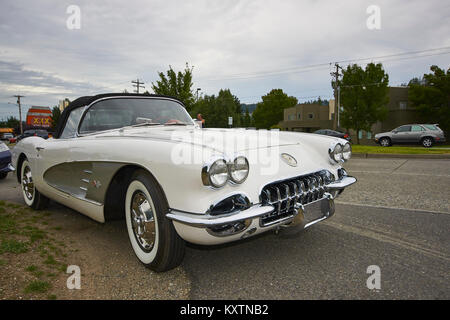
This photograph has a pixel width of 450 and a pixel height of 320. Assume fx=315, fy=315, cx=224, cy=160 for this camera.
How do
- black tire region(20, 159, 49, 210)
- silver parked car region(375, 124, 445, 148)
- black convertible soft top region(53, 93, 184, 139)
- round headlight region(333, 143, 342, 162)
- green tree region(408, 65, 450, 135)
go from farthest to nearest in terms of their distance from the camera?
green tree region(408, 65, 450, 135) → silver parked car region(375, 124, 445, 148) → black tire region(20, 159, 49, 210) → black convertible soft top region(53, 93, 184, 139) → round headlight region(333, 143, 342, 162)

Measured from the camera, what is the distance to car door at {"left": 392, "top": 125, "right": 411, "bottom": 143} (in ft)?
64.0

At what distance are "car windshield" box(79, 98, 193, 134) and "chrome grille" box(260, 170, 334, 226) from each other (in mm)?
1700

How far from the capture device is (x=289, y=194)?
2.35m

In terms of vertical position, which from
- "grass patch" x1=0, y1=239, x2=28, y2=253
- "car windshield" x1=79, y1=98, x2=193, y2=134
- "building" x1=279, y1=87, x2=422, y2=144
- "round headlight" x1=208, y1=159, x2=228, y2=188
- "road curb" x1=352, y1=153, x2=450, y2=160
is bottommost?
"grass patch" x1=0, y1=239, x2=28, y2=253

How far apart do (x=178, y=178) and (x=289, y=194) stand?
0.86 metres

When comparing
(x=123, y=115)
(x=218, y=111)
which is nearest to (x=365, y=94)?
(x=218, y=111)

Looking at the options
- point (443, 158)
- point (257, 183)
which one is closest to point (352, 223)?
point (257, 183)

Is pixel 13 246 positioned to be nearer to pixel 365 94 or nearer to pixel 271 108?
pixel 365 94

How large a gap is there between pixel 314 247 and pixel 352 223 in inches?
35.5

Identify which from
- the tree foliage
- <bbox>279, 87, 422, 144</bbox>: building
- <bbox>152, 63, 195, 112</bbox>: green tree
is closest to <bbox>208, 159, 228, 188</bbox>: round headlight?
<bbox>152, 63, 195, 112</bbox>: green tree

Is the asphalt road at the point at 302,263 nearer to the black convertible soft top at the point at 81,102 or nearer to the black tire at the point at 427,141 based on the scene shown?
the black convertible soft top at the point at 81,102

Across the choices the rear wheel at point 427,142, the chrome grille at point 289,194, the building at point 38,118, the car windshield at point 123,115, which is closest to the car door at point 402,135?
the rear wheel at point 427,142

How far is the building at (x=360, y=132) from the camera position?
33.4m

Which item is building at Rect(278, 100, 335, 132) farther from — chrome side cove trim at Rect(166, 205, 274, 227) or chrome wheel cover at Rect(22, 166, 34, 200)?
chrome side cove trim at Rect(166, 205, 274, 227)
